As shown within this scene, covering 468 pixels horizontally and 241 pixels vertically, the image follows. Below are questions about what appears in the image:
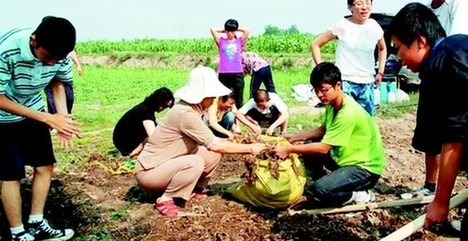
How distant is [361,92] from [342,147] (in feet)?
3.91

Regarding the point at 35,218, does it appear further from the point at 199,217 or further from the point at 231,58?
the point at 231,58

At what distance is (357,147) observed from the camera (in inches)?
186

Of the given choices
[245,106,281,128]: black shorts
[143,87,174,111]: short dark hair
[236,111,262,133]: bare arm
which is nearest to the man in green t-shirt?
[143,87,174,111]: short dark hair

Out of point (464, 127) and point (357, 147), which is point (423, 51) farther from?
point (357, 147)

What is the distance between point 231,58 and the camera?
9.30 metres

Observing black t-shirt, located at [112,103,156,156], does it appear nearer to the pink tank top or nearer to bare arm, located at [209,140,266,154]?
bare arm, located at [209,140,266,154]

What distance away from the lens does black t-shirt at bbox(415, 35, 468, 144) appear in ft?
8.12

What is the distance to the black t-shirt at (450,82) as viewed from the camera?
8.12 ft

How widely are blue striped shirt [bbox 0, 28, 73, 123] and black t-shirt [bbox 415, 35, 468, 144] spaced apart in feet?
8.36

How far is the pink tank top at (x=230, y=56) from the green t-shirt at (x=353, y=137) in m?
4.53

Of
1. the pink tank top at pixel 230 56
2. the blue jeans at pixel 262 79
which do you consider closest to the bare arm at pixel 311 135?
the blue jeans at pixel 262 79

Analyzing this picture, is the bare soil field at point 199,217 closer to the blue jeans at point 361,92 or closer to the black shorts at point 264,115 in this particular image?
the blue jeans at point 361,92

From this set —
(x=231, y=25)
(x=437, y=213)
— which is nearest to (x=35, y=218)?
(x=437, y=213)

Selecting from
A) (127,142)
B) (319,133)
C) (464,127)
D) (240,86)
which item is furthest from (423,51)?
(240,86)
